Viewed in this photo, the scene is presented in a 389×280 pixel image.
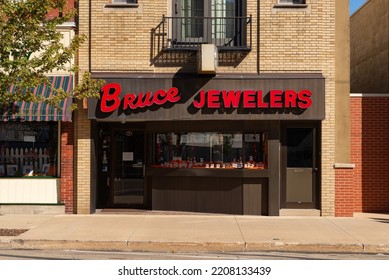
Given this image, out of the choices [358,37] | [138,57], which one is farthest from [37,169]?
A: [358,37]

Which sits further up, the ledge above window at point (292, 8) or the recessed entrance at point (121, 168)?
the ledge above window at point (292, 8)

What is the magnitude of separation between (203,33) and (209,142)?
109 inches

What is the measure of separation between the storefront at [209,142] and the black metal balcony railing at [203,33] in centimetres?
85

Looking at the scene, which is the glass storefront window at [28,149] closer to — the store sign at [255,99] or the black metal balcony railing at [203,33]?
the black metal balcony railing at [203,33]

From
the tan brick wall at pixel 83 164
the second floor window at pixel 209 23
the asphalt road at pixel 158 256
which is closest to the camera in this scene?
the asphalt road at pixel 158 256

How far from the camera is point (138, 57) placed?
12.6 m

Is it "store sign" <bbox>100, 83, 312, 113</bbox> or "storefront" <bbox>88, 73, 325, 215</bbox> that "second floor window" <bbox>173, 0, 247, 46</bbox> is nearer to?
"storefront" <bbox>88, 73, 325, 215</bbox>

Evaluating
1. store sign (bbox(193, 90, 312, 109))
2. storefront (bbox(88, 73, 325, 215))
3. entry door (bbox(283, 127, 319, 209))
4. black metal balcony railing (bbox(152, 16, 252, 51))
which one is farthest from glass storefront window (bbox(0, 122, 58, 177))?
entry door (bbox(283, 127, 319, 209))

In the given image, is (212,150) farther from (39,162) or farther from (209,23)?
(39,162)

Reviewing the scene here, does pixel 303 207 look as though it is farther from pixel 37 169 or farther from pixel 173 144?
pixel 37 169

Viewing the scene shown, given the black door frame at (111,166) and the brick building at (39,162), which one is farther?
the black door frame at (111,166)

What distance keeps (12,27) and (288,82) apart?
6.30 m

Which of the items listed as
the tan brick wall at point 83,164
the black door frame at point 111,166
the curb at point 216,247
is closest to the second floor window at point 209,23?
→ the black door frame at point 111,166

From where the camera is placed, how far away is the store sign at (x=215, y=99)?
39.6 feet
